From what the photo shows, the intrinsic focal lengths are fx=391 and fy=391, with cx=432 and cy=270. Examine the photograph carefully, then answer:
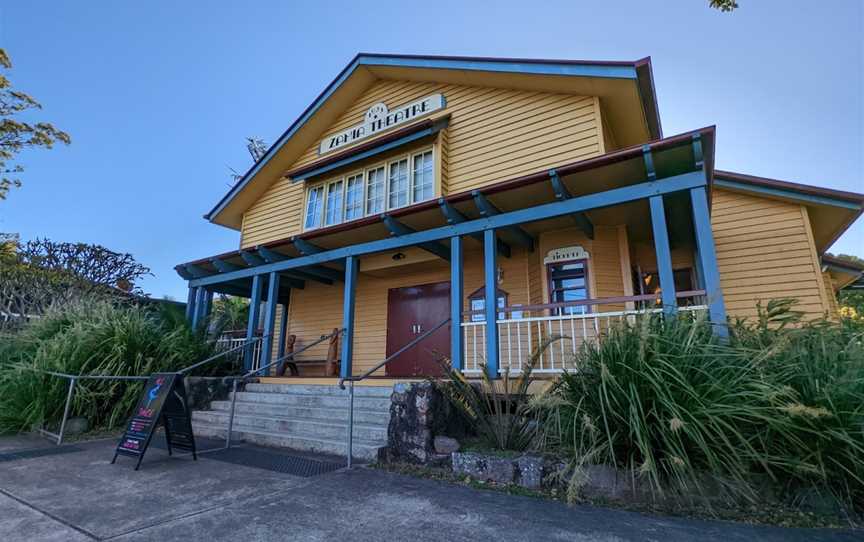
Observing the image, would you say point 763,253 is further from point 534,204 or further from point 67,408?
point 67,408

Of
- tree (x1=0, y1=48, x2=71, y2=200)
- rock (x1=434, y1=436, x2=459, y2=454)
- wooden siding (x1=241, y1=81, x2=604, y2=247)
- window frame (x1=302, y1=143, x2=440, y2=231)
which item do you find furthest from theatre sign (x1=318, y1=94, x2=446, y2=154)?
rock (x1=434, y1=436, x2=459, y2=454)

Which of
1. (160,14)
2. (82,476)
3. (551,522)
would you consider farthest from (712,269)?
(160,14)

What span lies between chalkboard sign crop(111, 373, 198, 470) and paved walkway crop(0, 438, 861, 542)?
1.32 feet

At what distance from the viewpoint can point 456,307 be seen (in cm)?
586

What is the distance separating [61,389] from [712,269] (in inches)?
356

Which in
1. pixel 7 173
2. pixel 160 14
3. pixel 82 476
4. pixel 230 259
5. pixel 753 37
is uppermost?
pixel 160 14

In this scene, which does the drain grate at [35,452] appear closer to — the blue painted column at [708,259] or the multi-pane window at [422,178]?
the multi-pane window at [422,178]

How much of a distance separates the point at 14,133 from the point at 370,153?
9021 mm

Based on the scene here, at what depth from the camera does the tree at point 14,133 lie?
947 centimetres

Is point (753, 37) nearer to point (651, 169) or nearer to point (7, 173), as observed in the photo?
point (651, 169)

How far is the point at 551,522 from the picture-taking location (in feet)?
8.51

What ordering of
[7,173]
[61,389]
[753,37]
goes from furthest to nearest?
[7,173]
[753,37]
[61,389]

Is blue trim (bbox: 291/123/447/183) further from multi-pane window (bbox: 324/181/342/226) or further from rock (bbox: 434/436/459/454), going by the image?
rock (bbox: 434/436/459/454)

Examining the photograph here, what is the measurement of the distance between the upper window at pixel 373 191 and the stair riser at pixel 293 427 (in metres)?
4.75
